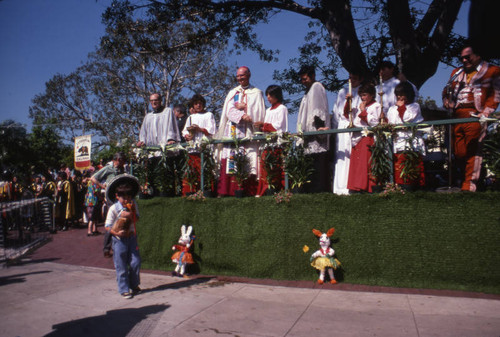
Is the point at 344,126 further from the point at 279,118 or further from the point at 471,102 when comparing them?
the point at 471,102

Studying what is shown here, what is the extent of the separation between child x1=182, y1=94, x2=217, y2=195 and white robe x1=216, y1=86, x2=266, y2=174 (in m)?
0.25

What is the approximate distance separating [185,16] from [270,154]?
17.5 ft

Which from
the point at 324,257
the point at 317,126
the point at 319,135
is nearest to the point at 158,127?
the point at 317,126

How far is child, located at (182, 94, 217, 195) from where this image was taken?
7.16m

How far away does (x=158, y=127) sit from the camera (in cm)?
797

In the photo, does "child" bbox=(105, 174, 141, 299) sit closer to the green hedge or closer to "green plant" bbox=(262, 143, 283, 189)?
the green hedge

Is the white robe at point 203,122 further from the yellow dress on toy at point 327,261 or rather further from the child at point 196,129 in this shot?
the yellow dress on toy at point 327,261

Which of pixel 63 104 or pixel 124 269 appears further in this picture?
pixel 63 104

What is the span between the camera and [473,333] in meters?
3.61

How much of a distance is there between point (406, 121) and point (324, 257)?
7.20 ft

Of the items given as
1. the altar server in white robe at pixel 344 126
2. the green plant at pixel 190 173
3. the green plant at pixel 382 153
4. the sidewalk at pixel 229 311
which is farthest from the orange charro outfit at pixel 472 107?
the green plant at pixel 190 173

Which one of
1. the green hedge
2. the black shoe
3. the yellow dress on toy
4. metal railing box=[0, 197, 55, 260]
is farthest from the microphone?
metal railing box=[0, 197, 55, 260]

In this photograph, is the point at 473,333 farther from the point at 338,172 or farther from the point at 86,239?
the point at 86,239

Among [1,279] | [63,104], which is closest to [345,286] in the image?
[1,279]
